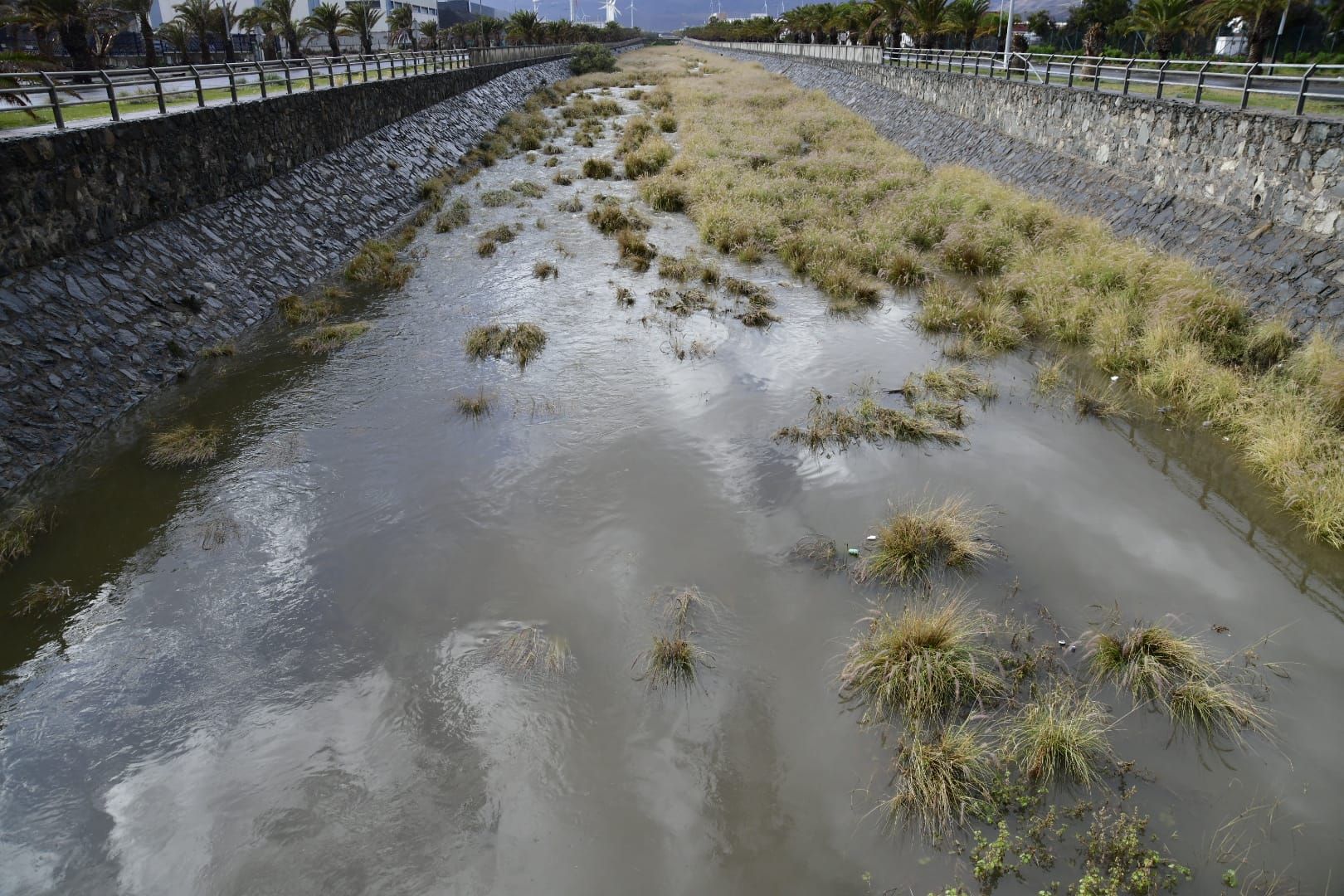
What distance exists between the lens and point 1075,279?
49.2ft

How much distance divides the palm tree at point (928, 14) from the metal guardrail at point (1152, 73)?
2307mm

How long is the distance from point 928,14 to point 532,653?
43944 mm

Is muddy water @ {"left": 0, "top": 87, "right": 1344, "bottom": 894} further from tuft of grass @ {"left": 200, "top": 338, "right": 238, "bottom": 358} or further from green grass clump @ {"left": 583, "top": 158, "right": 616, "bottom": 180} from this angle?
green grass clump @ {"left": 583, "top": 158, "right": 616, "bottom": 180}

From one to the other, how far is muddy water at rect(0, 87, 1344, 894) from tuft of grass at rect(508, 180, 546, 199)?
13.6m

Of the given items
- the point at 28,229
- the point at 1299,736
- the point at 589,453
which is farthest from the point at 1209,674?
the point at 28,229

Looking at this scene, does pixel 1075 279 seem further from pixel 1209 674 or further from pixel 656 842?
pixel 656 842

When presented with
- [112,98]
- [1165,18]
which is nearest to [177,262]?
[112,98]

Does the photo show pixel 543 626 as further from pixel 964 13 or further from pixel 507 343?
pixel 964 13

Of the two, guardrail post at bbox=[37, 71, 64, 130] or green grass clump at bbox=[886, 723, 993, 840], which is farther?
guardrail post at bbox=[37, 71, 64, 130]

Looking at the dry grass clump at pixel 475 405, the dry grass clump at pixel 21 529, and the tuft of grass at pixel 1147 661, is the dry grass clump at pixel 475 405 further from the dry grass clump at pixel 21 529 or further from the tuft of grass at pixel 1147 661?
the tuft of grass at pixel 1147 661

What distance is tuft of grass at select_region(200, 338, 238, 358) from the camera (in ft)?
41.4

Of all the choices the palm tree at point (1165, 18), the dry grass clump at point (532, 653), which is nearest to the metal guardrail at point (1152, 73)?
the palm tree at point (1165, 18)

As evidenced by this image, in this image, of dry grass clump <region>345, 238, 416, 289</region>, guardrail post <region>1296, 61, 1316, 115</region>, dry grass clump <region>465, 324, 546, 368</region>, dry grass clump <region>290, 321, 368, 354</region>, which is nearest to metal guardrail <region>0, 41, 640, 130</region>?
dry grass clump <region>345, 238, 416, 289</region>

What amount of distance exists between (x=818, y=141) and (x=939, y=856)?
98.9 feet
